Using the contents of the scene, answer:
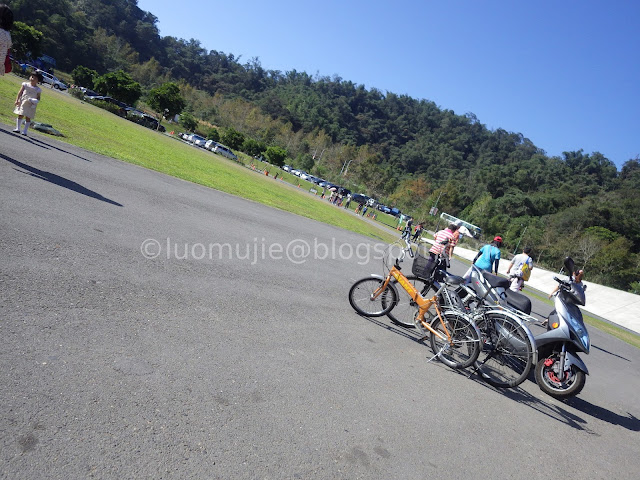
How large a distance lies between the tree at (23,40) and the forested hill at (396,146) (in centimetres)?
2960

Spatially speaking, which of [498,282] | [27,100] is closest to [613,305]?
[498,282]

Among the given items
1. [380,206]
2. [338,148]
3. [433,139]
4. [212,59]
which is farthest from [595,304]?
[212,59]

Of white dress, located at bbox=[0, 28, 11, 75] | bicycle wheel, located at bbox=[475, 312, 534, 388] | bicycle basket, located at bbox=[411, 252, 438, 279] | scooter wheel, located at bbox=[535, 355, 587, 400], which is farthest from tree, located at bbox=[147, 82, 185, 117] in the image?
scooter wheel, located at bbox=[535, 355, 587, 400]

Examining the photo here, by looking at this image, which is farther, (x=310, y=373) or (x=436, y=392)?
(x=436, y=392)

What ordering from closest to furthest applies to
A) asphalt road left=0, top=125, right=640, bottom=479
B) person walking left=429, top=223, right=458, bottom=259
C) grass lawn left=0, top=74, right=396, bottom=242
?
asphalt road left=0, top=125, right=640, bottom=479 < person walking left=429, top=223, right=458, bottom=259 < grass lawn left=0, top=74, right=396, bottom=242

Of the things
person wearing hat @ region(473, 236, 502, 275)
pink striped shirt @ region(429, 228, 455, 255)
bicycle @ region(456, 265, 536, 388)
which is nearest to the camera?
bicycle @ region(456, 265, 536, 388)

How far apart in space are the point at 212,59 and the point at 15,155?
193698mm

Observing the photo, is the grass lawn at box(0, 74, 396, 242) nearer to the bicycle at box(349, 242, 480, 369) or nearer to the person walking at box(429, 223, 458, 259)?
the person walking at box(429, 223, 458, 259)

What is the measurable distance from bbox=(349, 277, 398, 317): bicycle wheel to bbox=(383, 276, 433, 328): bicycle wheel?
0.09 metres

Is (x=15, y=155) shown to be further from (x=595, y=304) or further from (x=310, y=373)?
(x=595, y=304)

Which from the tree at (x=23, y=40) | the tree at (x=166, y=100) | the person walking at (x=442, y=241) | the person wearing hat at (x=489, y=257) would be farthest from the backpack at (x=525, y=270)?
the tree at (x=23, y=40)

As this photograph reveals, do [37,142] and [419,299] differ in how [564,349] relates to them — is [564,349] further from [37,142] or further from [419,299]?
[37,142]

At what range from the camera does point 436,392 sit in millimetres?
5121

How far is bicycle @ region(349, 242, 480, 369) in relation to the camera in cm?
595
